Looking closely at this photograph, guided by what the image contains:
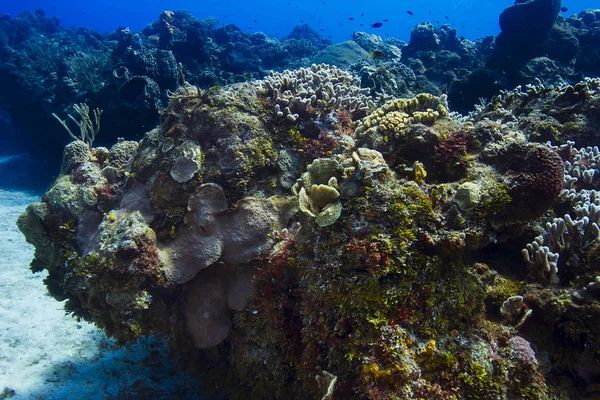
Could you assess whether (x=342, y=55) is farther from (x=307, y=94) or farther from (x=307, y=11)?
(x=307, y=11)

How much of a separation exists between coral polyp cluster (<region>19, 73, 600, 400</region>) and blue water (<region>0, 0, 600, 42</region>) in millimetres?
114949

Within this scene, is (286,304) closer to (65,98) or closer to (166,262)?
(166,262)

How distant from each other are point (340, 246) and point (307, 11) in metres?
147

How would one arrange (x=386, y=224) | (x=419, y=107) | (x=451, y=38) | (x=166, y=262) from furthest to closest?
(x=451, y=38) → (x=419, y=107) → (x=166, y=262) → (x=386, y=224)

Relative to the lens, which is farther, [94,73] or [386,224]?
[94,73]

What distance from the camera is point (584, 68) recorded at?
12.3m

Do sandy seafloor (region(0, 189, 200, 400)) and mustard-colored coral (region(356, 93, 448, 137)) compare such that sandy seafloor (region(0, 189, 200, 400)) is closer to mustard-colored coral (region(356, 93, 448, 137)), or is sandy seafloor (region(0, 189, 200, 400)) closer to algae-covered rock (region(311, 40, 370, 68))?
mustard-colored coral (region(356, 93, 448, 137))

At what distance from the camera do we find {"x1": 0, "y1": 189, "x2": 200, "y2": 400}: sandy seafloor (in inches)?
168

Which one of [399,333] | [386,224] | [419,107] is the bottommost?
[399,333]

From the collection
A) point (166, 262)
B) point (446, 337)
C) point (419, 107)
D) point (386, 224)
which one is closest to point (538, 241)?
point (446, 337)

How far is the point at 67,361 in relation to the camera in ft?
15.6

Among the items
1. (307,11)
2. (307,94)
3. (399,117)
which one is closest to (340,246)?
(399,117)

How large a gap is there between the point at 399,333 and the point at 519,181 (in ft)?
5.67

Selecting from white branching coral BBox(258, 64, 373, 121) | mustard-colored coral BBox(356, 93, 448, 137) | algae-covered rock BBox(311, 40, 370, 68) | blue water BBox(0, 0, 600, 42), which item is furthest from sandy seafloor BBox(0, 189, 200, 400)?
blue water BBox(0, 0, 600, 42)
